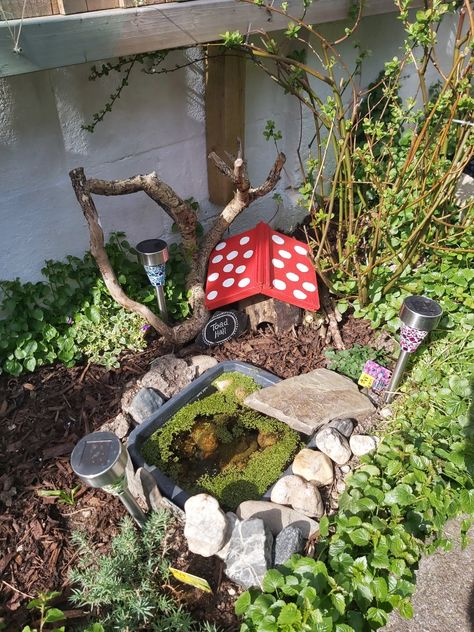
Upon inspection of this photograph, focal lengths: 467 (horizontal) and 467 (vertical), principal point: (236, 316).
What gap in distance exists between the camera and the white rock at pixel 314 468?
8.02ft

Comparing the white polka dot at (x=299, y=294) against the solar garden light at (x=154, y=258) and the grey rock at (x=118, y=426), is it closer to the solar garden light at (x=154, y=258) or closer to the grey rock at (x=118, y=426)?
the solar garden light at (x=154, y=258)

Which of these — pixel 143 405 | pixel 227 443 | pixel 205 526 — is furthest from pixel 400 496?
pixel 143 405

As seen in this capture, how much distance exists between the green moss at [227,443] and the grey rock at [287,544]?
0.35m

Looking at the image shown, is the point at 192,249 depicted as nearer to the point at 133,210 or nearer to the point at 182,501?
the point at 133,210

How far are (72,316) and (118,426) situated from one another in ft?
2.95

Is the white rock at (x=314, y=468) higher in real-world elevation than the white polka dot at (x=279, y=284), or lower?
lower

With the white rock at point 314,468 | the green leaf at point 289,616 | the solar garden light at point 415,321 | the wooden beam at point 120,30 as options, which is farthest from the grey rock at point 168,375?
the wooden beam at point 120,30

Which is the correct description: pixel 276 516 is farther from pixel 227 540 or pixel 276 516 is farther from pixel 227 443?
pixel 227 443

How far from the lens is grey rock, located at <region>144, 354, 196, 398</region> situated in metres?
2.92

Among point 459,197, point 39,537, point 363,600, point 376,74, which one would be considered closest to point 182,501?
point 39,537

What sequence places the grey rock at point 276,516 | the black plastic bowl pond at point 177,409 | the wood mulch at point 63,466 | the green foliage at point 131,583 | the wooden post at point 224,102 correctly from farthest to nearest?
1. the wooden post at point 224,102
2. the black plastic bowl pond at point 177,409
3. the grey rock at point 276,516
4. the wood mulch at point 63,466
5. the green foliage at point 131,583

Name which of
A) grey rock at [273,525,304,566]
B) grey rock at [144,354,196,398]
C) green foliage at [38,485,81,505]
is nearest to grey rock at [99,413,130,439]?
grey rock at [144,354,196,398]

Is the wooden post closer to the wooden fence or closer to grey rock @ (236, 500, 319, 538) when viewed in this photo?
the wooden fence

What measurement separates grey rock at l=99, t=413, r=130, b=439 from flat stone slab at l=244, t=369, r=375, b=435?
2.38ft
